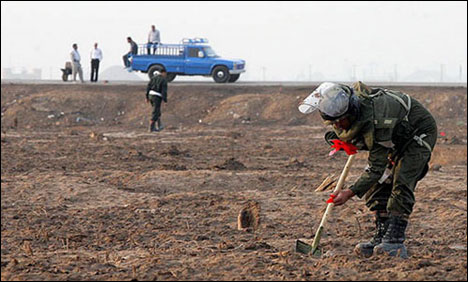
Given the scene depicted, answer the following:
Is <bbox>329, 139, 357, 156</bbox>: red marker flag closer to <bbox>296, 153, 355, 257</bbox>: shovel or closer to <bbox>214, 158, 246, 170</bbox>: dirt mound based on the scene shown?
<bbox>296, 153, 355, 257</bbox>: shovel

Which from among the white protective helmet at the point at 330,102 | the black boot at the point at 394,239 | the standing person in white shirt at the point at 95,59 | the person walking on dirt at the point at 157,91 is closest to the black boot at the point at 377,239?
the black boot at the point at 394,239

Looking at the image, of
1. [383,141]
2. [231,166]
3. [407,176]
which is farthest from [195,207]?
[383,141]

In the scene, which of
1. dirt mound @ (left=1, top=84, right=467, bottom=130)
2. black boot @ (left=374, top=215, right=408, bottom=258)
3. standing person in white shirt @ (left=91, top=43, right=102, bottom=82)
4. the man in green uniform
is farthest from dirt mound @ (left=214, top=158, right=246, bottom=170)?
standing person in white shirt @ (left=91, top=43, right=102, bottom=82)

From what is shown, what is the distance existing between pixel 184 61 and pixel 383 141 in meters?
24.5

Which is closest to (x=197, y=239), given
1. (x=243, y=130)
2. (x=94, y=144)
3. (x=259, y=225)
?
(x=259, y=225)

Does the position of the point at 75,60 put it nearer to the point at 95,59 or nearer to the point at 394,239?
the point at 95,59

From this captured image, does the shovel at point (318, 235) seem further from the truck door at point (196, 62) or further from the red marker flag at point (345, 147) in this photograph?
the truck door at point (196, 62)

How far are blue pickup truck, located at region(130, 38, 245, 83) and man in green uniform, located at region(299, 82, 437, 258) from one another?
77.9ft

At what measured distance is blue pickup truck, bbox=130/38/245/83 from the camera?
97.0ft

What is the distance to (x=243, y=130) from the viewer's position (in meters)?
22.1

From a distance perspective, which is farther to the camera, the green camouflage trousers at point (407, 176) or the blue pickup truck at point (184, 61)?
the blue pickup truck at point (184, 61)

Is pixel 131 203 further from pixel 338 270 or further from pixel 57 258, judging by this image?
pixel 338 270

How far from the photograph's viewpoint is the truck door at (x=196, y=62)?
97.6ft

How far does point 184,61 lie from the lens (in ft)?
97.6
